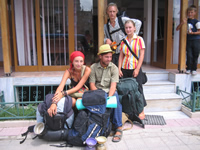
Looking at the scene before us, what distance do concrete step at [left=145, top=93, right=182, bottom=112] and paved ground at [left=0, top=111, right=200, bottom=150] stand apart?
47 centimetres

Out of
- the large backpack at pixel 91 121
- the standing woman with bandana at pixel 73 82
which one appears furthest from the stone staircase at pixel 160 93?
the standing woman with bandana at pixel 73 82

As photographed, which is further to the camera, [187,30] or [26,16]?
[26,16]

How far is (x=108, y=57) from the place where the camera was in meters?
3.01

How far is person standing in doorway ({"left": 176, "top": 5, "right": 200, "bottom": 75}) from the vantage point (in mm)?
4189

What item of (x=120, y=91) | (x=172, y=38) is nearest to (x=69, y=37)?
(x=120, y=91)

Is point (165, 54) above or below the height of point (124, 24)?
below

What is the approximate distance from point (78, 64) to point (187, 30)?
2.90 meters

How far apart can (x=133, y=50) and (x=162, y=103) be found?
1.39 metres

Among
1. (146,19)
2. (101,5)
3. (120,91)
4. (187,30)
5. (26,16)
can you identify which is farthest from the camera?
(146,19)

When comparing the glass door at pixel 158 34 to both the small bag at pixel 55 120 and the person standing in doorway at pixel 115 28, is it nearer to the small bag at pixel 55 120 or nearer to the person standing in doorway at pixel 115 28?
the person standing in doorway at pixel 115 28

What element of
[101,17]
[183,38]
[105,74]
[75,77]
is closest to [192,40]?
[183,38]

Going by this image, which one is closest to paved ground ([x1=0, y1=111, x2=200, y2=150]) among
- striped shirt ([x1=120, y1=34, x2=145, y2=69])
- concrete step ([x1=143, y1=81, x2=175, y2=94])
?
concrete step ([x1=143, y1=81, x2=175, y2=94])

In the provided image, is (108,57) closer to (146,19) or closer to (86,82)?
(86,82)

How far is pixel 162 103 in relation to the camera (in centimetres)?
388
